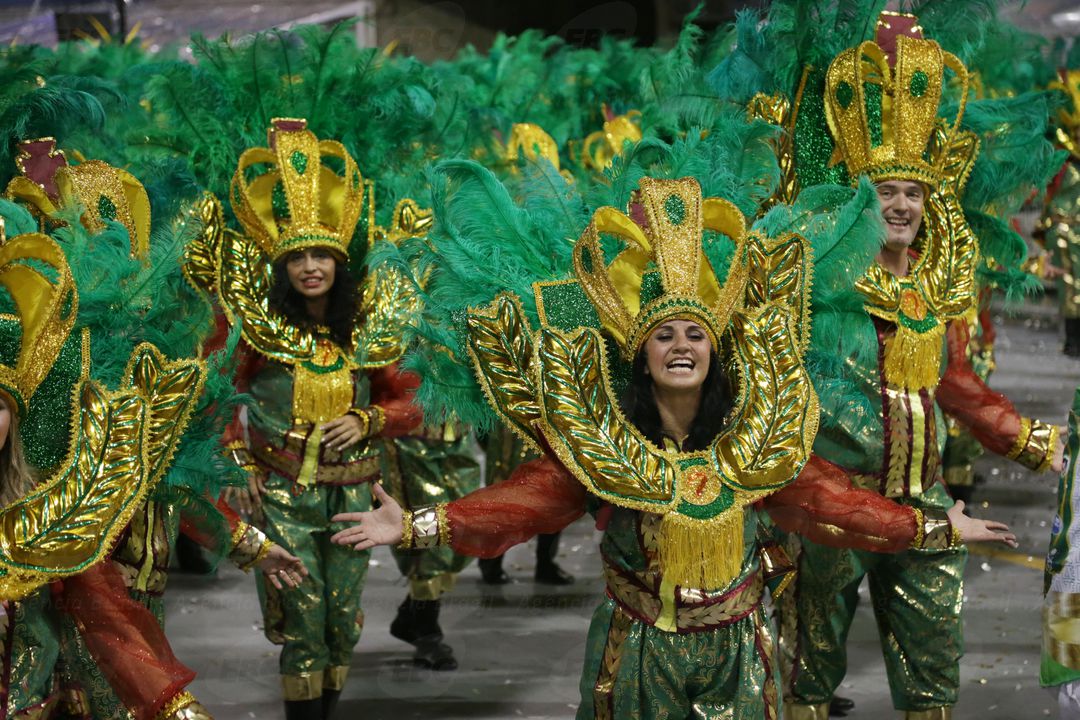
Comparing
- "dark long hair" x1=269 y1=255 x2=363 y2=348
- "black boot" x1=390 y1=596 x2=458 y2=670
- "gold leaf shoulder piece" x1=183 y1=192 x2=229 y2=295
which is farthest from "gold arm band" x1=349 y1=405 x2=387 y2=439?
"black boot" x1=390 y1=596 x2=458 y2=670

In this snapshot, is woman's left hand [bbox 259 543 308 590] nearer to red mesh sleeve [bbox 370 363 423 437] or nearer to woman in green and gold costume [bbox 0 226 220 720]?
woman in green and gold costume [bbox 0 226 220 720]

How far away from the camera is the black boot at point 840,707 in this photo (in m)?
5.51

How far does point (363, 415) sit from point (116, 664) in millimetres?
1895

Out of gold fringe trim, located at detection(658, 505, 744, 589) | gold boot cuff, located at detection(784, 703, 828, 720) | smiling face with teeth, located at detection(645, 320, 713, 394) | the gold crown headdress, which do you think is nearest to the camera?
gold fringe trim, located at detection(658, 505, 744, 589)

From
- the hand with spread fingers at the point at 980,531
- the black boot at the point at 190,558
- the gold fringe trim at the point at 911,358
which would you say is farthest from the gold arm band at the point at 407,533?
the black boot at the point at 190,558

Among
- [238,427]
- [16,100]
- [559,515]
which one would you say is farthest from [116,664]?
[16,100]

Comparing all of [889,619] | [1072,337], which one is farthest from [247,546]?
[1072,337]

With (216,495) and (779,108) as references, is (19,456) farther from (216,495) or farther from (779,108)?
(779,108)

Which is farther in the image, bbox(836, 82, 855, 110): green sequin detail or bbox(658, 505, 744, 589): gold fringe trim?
bbox(836, 82, 855, 110): green sequin detail

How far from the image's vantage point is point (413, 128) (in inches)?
236

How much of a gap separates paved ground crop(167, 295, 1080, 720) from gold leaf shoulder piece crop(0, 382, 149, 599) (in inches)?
93.8

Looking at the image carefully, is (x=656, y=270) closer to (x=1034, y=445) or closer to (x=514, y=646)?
(x=1034, y=445)

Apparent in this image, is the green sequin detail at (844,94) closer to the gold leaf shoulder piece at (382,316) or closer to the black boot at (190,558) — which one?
the gold leaf shoulder piece at (382,316)

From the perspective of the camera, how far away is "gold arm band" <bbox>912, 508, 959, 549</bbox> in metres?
3.84
